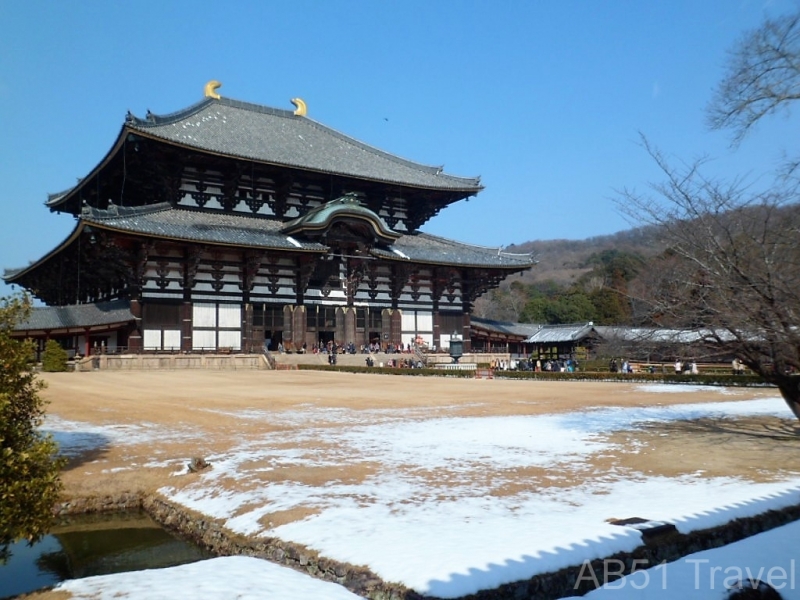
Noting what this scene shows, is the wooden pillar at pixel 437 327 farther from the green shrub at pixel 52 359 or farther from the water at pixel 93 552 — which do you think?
the water at pixel 93 552

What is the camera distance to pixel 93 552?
7777mm

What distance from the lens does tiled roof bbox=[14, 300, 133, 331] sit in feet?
102

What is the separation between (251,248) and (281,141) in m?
12.4

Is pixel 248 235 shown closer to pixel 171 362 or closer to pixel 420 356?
pixel 171 362

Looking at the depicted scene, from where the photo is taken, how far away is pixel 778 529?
7.07 meters

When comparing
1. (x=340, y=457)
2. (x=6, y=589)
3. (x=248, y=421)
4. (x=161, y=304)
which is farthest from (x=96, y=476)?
(x=161, y=304)

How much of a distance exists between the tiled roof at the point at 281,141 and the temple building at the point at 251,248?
0.16 meters

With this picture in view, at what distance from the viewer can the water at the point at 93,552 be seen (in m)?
7.08

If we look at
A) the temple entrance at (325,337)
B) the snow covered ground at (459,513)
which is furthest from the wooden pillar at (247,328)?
the snow covered ground at (459,513)

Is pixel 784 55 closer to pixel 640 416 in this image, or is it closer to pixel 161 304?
pixel 640 416

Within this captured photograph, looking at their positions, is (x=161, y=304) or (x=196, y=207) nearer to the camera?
(x=161, y=304)

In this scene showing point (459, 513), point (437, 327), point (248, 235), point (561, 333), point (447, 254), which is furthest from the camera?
point (561, 333)

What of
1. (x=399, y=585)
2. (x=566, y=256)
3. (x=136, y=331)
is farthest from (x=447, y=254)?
(x=566, y=256)

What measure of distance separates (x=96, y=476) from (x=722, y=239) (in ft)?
36.4
